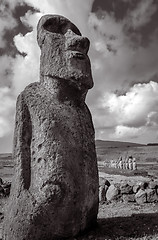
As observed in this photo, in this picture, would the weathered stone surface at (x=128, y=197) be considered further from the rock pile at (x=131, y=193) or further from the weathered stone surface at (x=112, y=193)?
the weathered stone surface at (x=112, y=193)

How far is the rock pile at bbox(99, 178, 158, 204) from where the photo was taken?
8.12 meters

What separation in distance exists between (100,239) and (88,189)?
29.8 inches

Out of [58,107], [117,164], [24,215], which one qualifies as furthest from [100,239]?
[117,164]

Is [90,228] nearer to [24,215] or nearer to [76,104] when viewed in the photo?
[24,215]

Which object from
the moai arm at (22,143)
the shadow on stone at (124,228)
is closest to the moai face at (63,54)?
the moai arm at (22,143)

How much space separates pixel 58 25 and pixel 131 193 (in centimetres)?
552

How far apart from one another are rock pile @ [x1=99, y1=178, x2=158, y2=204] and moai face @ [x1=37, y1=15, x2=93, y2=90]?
4432 mm

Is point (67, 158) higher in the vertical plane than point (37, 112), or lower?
lower

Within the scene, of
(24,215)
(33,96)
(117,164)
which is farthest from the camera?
(117,164)

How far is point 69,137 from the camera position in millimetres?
4543

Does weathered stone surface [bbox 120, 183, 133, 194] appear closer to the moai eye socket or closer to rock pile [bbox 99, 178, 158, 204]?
rock pile [bbox 99, 178, 158, 204]

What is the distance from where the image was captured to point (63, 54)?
4945 millimetres

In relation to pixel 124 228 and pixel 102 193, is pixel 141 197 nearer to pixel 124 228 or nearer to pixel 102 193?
pixel 102 193

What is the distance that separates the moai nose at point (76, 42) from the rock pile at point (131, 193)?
15.8 feet
